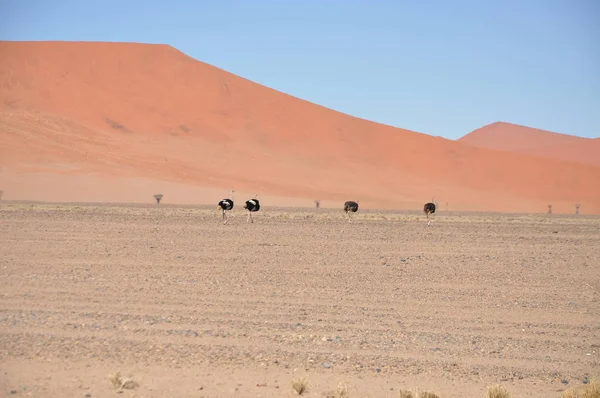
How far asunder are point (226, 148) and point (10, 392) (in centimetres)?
7213

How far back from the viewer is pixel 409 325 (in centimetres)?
1024

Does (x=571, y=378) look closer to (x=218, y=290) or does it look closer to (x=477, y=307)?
(x=477, y=307)

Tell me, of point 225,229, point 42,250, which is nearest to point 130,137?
point 225,229

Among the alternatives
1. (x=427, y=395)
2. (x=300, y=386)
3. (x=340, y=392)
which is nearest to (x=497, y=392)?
(x=427, y=395)

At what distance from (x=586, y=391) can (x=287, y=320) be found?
158 inches

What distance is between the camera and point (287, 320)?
10.3 meters

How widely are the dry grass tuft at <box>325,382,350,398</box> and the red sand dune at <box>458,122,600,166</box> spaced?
124311 millimetres

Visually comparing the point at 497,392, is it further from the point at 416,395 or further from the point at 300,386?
the point at 300,386

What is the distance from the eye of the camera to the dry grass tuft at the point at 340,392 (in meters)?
7.29

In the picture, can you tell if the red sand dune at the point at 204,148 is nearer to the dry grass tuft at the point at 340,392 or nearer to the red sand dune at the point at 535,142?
the red sand dune at the point at 535,142

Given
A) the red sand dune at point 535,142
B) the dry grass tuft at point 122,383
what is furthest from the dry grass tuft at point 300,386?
the red sand dune at point 535,142

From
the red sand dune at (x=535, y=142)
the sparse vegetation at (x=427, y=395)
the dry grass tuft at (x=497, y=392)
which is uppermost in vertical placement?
the red sand dune at (x=535, y=142)

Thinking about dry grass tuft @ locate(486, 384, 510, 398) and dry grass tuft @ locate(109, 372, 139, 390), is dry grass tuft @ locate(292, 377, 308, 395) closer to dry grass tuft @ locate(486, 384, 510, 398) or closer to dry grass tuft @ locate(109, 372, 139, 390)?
dry grass tuft @ locate(109, 372, 139, 390)

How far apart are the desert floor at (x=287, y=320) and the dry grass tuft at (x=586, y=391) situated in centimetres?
22
